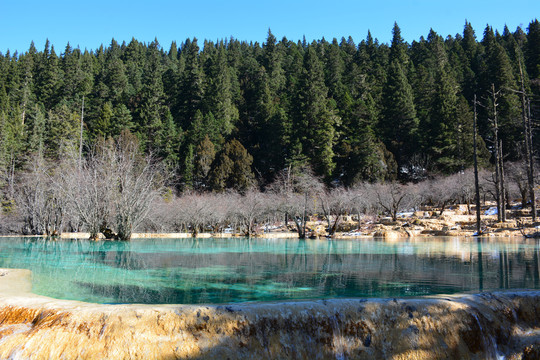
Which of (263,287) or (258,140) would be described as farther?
(258,140)

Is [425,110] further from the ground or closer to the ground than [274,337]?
further from the ground

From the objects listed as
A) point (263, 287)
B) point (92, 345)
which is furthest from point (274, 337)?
point (263, 287)

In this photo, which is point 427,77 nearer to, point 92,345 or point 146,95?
point 146,95

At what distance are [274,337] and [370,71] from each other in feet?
208

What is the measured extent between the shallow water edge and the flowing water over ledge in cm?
1

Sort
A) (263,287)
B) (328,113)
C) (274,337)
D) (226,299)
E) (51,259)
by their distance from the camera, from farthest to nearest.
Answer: (328,113) < (51,259) < (263,287) < (226,299) < (274,337)

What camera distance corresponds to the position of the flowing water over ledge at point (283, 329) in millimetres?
3912

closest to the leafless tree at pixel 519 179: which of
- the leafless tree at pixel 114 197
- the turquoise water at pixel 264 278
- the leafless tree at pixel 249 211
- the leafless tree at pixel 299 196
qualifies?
the leafless tree at pixel 299 196

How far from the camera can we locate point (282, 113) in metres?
50.2

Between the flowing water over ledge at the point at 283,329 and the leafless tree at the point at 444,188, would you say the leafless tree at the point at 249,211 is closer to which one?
the leafless tree at the point at 444,188

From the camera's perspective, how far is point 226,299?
589cm

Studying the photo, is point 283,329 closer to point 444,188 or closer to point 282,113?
point 444,188

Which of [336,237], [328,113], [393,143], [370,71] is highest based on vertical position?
[370,71]

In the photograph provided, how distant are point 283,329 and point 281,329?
0.07 feet
